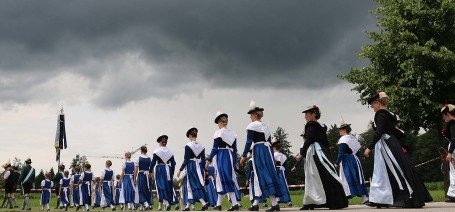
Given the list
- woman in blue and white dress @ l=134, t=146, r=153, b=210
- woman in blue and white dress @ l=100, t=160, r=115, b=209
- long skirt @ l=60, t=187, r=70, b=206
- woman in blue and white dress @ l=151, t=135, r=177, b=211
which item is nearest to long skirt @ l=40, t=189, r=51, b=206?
long skirt @ l=60, t=187, r=70, b=206

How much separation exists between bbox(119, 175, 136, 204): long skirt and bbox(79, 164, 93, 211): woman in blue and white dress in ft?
12.4

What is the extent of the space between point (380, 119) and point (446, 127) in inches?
134

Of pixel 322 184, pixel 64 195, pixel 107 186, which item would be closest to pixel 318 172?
pixel 322 184

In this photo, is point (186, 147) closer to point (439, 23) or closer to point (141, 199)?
point (141, 199)

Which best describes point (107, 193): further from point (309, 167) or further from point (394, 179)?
point (394, 179)

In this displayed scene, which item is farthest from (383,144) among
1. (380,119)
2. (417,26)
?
(417,26)

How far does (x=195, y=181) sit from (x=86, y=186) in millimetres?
11199

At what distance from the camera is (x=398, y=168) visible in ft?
37.3

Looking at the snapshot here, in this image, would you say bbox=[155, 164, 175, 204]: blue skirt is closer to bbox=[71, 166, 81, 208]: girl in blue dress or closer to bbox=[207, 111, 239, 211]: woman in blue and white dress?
bbox=[207, 111, 239, 211]: woman in blue and white dress

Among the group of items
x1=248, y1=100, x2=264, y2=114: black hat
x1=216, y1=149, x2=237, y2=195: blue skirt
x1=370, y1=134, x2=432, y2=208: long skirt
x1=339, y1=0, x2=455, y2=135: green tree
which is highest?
x1=339, y1=0, x2=455, y2=135: green tree

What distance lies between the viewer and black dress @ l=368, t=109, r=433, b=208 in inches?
437

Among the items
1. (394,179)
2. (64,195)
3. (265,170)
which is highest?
(64,195)

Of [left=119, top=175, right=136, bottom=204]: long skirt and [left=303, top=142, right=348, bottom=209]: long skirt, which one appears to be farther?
[left=119, top=175, right=136, bottom=204]: long skirt

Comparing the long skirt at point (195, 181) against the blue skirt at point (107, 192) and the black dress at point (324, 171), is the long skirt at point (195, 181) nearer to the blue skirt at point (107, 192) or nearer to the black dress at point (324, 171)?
the black dress at point (324, 171)
